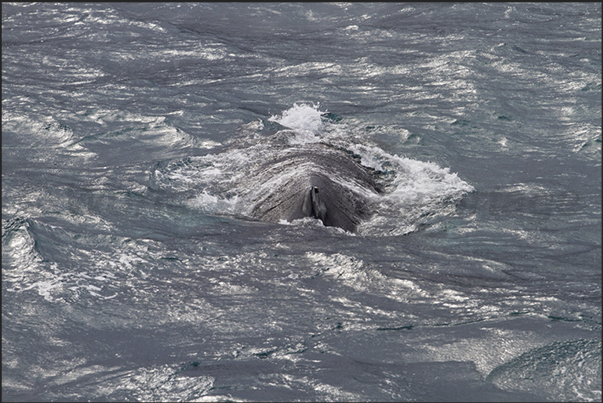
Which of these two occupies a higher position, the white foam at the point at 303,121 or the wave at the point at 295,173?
the white foam at the point at 303,121

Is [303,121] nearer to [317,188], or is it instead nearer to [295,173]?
[295,173]

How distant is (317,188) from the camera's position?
9.16m

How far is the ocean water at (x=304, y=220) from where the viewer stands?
625cm

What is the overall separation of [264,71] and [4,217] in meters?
9.50

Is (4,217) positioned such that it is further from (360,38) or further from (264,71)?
(360,38)

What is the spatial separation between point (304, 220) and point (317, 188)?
47 centimetres

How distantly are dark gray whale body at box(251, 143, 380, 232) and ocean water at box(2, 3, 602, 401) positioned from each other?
0.57 feet

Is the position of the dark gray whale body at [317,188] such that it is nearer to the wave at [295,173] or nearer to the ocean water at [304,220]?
the wave at [295,173]

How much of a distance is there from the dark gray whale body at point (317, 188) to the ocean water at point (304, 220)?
0.17m

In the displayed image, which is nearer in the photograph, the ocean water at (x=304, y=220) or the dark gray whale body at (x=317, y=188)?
the ocean water at (x=304, y=220)

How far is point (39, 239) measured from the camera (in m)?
9.02

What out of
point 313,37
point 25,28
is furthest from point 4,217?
point 25,28

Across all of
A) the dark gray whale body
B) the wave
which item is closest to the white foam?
the wave

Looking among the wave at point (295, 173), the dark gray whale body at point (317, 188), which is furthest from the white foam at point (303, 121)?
the dark gray whale body at point (317, 188)
